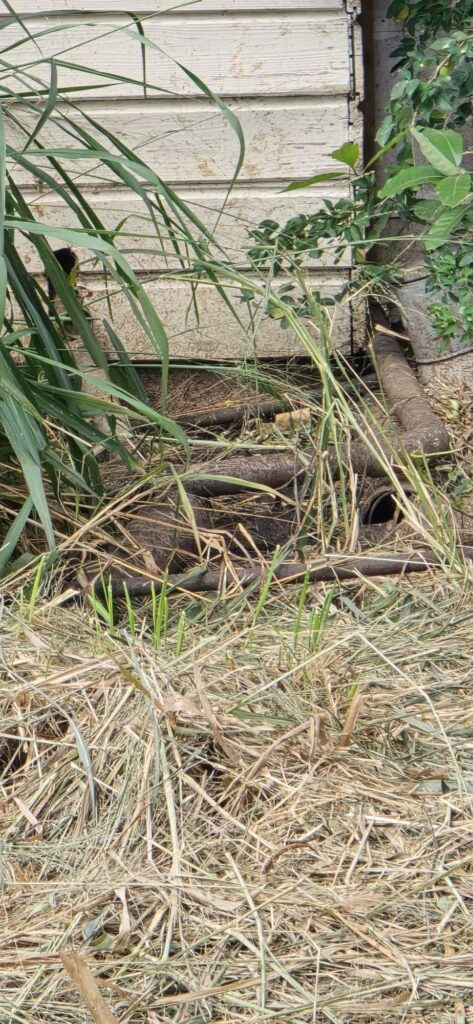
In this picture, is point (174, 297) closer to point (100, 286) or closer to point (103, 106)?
point (100, 286)

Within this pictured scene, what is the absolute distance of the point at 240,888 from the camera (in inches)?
47.5

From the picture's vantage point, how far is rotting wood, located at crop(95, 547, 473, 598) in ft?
6.23

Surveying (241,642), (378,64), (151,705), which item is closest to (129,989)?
(151,705)

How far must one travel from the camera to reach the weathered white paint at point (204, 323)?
3.07 m

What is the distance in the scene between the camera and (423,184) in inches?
94.9

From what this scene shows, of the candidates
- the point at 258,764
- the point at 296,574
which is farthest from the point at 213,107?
the point at 258,764

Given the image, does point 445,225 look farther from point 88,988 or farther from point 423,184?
point 88,988

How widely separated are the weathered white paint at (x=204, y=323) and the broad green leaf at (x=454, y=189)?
82 cm

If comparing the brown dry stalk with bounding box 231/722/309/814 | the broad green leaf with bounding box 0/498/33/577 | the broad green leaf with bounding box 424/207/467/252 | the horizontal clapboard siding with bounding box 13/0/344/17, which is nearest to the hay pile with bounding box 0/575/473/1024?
the brown dry stalk with bounding box 231/722/309/814

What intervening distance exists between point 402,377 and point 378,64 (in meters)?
1.12

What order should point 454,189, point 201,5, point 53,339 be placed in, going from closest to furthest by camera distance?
point 53,339
point 454,189
point 201,5

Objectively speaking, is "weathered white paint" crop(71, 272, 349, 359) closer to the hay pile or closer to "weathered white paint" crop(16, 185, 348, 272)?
"weathered white paint" crop(16, 185, 348, 272)

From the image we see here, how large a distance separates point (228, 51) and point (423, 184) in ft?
2.81

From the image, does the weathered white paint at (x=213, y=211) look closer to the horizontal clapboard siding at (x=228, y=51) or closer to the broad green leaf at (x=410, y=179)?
the horizontal clapboard siding at (x=228, y=51)
